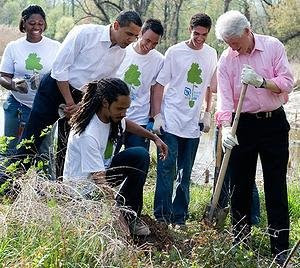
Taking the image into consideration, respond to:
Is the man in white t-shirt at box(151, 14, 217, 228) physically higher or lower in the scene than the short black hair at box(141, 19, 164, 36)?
lower

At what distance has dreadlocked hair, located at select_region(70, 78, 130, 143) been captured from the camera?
3.98 metres

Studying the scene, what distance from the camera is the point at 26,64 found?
525cm

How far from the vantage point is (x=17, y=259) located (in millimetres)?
2914

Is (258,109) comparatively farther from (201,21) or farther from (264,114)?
(201,21)

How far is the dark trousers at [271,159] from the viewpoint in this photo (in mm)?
4293

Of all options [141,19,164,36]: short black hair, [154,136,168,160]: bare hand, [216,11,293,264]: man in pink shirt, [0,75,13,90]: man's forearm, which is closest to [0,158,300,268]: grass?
[216,11,293,264]: man in pink shirt

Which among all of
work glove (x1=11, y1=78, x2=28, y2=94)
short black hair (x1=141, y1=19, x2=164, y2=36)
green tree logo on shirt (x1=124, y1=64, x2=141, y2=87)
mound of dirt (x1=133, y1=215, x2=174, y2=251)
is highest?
short black hair (x1=141, y1=19, x2=164, y2=36)

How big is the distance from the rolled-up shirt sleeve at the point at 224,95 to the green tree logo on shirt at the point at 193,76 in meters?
0.66

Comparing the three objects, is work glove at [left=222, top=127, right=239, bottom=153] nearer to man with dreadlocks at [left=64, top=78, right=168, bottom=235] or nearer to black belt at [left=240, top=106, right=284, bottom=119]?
black belt at [left=240, top=106, right=284, bottom=119]

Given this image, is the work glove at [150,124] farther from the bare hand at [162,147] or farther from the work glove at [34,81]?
the work glove at [34,81]

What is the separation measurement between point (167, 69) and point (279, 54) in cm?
112

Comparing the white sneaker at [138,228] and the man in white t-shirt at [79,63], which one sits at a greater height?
the man in white t-shirt at [79,63]

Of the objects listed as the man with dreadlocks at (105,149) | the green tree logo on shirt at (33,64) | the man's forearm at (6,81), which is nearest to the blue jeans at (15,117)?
the man's forearm at (6,81)

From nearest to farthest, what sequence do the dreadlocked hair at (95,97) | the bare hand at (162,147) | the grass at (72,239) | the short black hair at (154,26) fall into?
the grass at (72,239) → the dreadlocked hair at (95,97) → the bare hand at (162,147) → the short black hair at (154,26)
